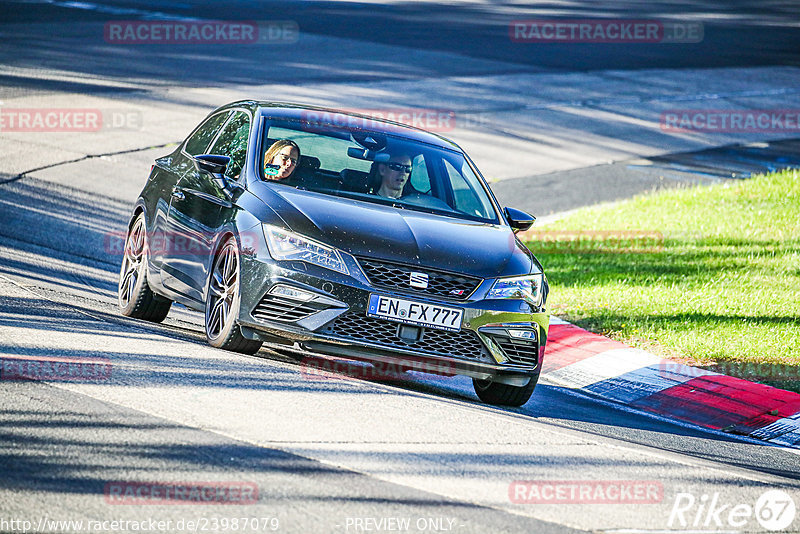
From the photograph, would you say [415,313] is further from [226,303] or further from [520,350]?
[226,303]

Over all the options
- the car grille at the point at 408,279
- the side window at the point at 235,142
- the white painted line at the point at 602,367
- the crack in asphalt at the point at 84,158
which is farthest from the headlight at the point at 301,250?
the crack in asphalt at the point at 84,158

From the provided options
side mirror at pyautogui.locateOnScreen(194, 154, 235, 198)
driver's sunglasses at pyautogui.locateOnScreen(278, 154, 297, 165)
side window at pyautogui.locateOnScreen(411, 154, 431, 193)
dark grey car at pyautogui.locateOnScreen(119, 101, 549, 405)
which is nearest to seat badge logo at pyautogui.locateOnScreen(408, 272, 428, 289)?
dark grey car at pyautogui.locateOnScreen(119, 101, 549, 405)

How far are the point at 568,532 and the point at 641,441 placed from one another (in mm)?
2361

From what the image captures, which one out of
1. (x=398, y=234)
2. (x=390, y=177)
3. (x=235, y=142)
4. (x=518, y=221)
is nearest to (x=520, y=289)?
(x=398, y=234)

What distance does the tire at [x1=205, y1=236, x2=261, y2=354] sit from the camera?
7.38 metres

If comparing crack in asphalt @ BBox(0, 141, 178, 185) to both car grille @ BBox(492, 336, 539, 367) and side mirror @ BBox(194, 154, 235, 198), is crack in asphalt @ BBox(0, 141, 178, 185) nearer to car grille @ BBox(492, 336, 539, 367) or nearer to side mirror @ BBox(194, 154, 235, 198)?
side mirror @ BBox(194, 154, 235, 198)

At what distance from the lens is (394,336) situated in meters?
7.11

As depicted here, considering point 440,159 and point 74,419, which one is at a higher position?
point 440,159

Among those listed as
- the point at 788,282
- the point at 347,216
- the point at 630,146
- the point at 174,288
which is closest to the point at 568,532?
the point at 347,216

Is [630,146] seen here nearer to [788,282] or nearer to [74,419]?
[788,282]

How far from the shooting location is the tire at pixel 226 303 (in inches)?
291

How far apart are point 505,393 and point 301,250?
1789 mm

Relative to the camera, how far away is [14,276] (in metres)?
9.92

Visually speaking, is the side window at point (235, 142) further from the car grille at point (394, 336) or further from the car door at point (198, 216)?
the car grille at point (394, 336)
